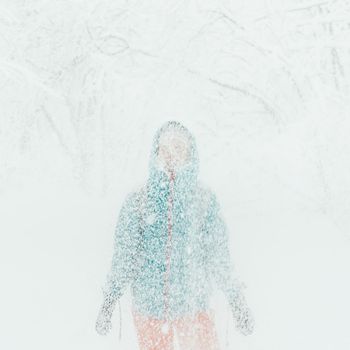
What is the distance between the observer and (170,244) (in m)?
3.06

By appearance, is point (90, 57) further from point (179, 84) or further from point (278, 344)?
point (278, 344)

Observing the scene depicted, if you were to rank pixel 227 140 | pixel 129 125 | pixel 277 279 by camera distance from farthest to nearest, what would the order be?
pixel 129 125
pixel 227 140
pixel 277 279

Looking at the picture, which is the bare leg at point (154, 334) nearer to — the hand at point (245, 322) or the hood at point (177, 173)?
the hand at point (245, 322)

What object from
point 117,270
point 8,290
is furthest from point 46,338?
point 117,270

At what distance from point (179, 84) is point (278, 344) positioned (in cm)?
352

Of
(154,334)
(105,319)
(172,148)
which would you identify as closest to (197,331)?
(154,334)

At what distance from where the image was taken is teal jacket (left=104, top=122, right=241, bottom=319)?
3062 mm

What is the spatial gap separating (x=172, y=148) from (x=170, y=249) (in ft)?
1.48

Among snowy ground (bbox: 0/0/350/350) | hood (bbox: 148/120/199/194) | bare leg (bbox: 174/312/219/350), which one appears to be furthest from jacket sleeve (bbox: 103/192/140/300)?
snowy ground (bbox: 0/0/350/350)

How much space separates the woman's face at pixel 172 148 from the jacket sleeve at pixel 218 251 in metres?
0.23

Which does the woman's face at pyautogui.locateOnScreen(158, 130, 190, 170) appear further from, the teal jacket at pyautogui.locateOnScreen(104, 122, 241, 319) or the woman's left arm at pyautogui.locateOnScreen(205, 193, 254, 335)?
the woman's left arm at pyautogui.locateOnScreen(205, 193, 254, 335)

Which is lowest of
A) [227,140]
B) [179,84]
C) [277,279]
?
[277,279]

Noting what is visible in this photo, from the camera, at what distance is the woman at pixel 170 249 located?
3.06 m

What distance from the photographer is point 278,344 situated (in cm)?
480
